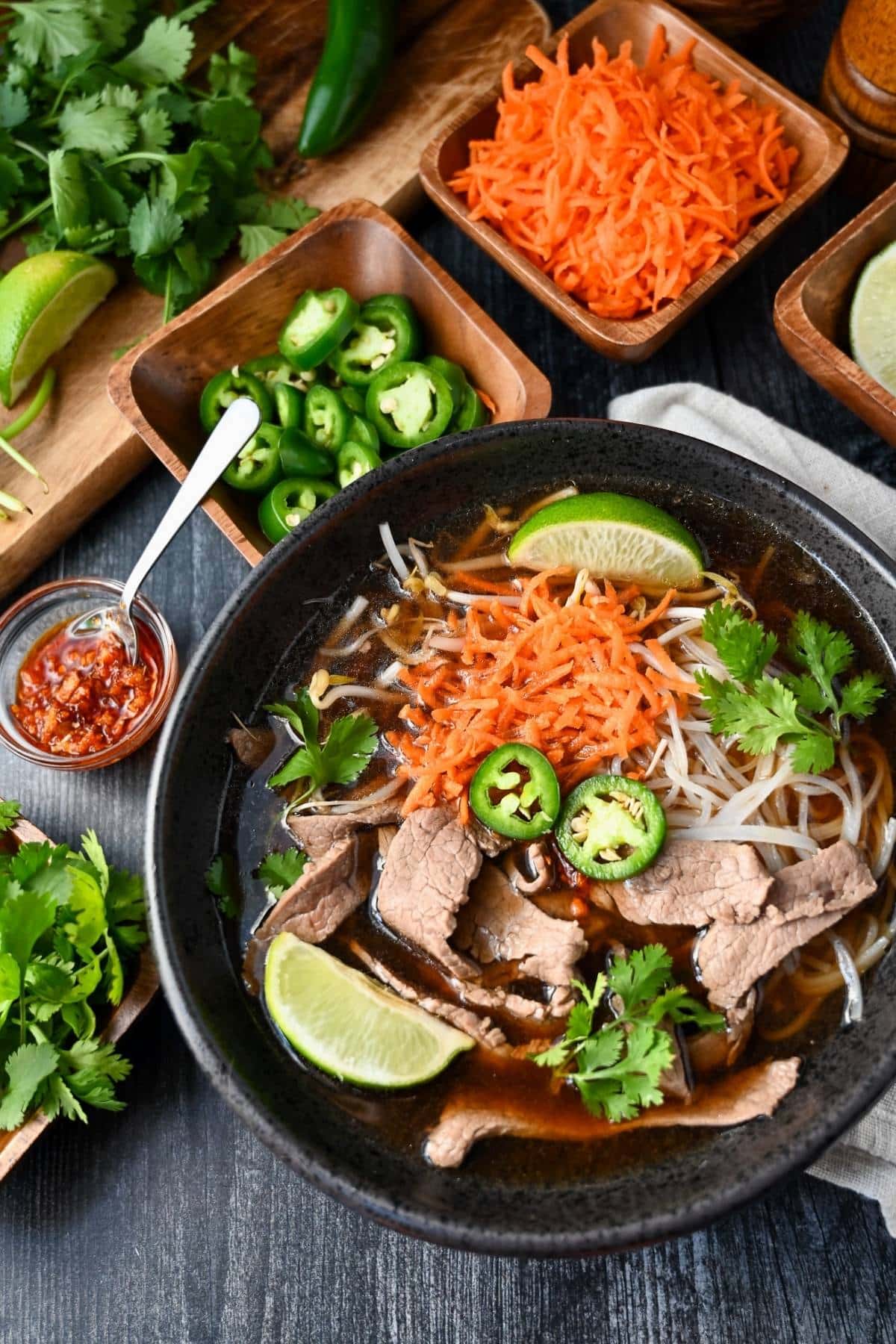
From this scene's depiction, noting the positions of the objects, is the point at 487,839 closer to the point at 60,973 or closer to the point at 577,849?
the point at 577,849

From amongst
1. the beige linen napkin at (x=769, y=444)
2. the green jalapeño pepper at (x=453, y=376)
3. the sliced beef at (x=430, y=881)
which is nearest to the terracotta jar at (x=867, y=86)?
the beige linen napkin at (x=769, y=444)

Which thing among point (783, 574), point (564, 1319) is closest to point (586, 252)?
point (783, 574)

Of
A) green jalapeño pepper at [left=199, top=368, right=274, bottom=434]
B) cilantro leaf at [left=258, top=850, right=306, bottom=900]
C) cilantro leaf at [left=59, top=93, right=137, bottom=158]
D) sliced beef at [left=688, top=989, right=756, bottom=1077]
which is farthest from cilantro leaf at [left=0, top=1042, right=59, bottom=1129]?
cilantro leaf at [left=59, top=93, right=137, bottom=158]

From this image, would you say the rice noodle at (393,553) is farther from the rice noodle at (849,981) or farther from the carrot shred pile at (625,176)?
the rice noodle at (849,981)

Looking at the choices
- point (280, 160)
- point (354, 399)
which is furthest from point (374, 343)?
point (280, 160)

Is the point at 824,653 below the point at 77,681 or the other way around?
below
